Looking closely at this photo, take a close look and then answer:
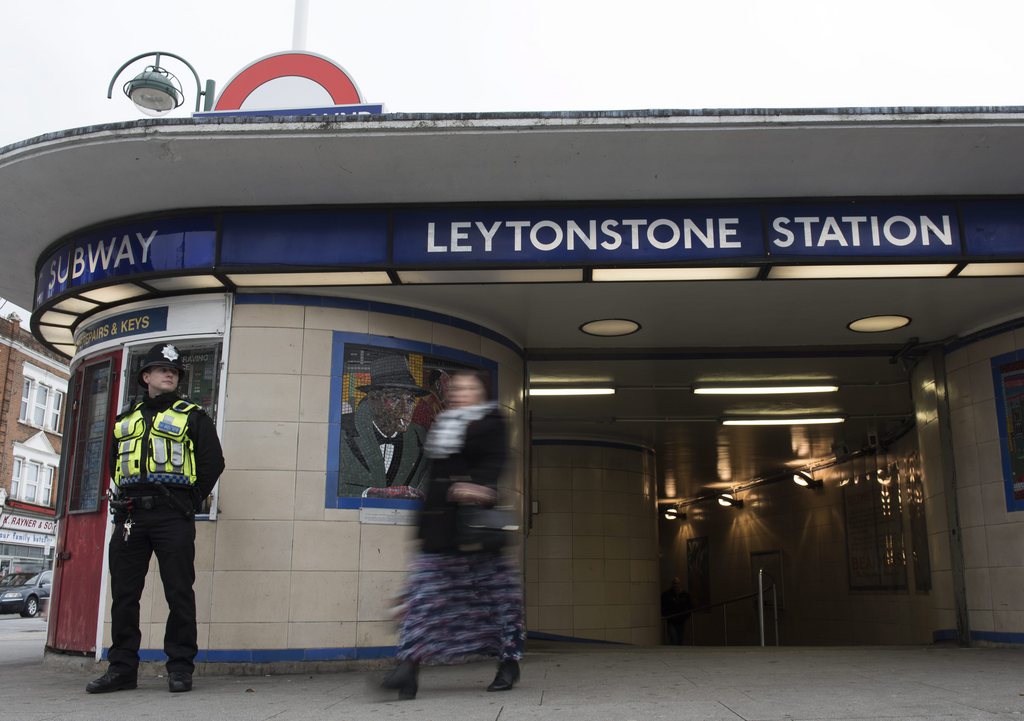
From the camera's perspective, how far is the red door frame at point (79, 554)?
701cm

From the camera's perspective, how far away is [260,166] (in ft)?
20.6

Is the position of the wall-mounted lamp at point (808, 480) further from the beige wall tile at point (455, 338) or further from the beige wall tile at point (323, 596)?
the beige wall tile at point (323, 596)

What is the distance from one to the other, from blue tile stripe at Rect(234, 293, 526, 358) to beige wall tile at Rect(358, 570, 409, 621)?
2.13m

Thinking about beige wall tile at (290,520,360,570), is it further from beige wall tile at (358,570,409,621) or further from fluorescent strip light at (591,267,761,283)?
fluorescent strip light at (591,267,761,283)

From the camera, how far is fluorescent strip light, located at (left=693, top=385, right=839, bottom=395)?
37.3ft

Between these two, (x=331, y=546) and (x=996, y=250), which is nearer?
(x=996, y=250)

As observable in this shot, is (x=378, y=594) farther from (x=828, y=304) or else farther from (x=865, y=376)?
(x=865, y=376)

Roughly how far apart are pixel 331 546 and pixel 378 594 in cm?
52

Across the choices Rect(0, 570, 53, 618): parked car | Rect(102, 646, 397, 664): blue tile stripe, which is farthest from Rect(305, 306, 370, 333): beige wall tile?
Rect(0, 570, 53, 618): parked car

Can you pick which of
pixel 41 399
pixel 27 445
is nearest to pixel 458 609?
pixel 27 445

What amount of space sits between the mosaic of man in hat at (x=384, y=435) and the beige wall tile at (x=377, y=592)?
25.5 inches

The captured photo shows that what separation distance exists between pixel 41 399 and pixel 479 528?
122 feet

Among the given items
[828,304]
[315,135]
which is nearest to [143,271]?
[315,135]

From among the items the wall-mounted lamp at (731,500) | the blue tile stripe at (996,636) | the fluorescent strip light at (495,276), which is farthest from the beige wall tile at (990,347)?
the wall-mounted lamp at (731,500)
